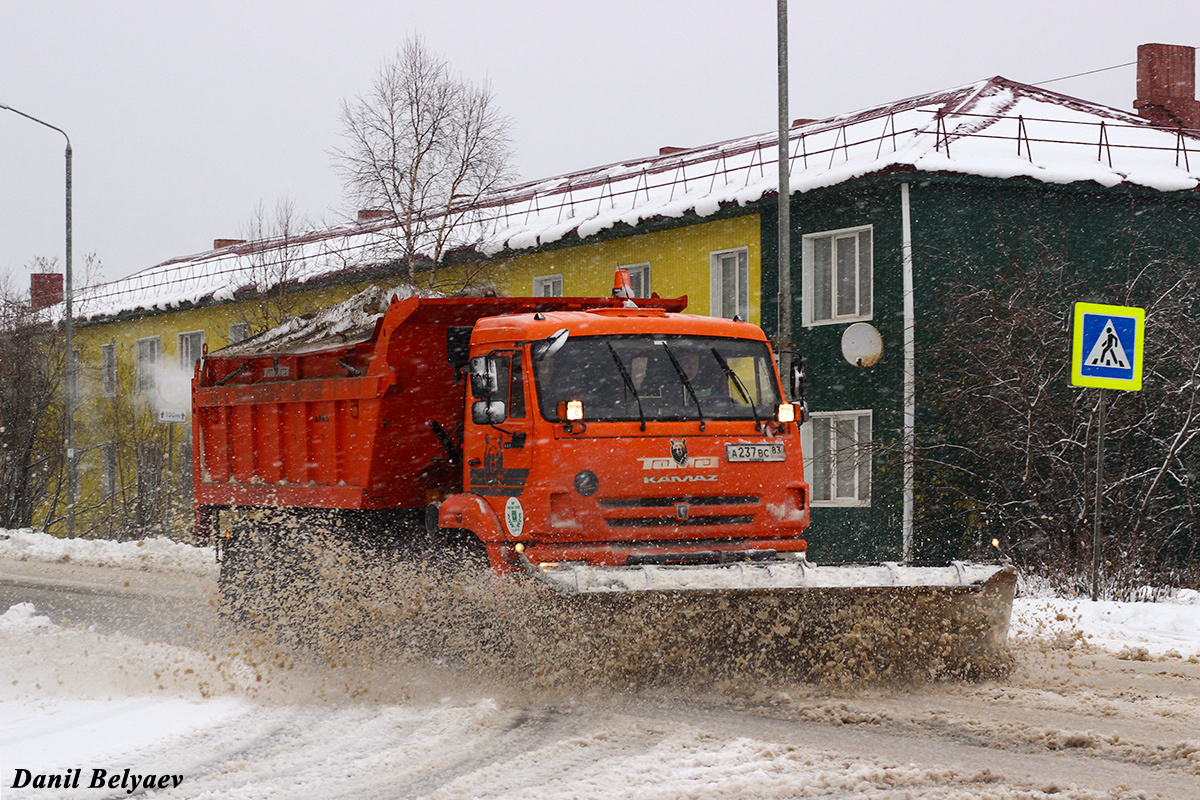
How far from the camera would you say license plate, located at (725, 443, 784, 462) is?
923cm

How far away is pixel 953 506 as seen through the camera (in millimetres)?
18953

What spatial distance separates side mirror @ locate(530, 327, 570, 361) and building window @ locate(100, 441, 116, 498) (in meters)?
30.1

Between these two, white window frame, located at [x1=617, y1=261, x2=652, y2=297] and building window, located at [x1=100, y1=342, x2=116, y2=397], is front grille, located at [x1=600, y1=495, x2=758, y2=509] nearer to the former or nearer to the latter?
white window frame, located at [x1=617, y1=261, x2=652, y2=297]

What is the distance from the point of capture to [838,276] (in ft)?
68.8

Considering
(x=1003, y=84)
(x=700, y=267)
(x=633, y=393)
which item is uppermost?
(x=1003, y=84)

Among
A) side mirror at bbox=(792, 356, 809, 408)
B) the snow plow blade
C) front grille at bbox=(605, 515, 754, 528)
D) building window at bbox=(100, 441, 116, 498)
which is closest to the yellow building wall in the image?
side mirror at bbox=(792, 356, 809, 408)

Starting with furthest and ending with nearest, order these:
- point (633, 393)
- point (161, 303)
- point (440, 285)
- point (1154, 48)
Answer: point (161, 303) < point (440, 285) < point (1154, 48) < point (633, 393)

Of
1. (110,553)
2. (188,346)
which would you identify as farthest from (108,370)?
(110,553)

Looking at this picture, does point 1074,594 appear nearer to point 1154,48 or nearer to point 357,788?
point 357,788

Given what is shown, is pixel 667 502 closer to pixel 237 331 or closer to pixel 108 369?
pixel 237 331

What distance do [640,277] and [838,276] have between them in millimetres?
4308

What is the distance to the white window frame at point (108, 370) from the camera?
126 feet

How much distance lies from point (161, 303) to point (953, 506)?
79.0ft

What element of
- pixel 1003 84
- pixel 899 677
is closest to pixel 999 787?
pixel 899 677
